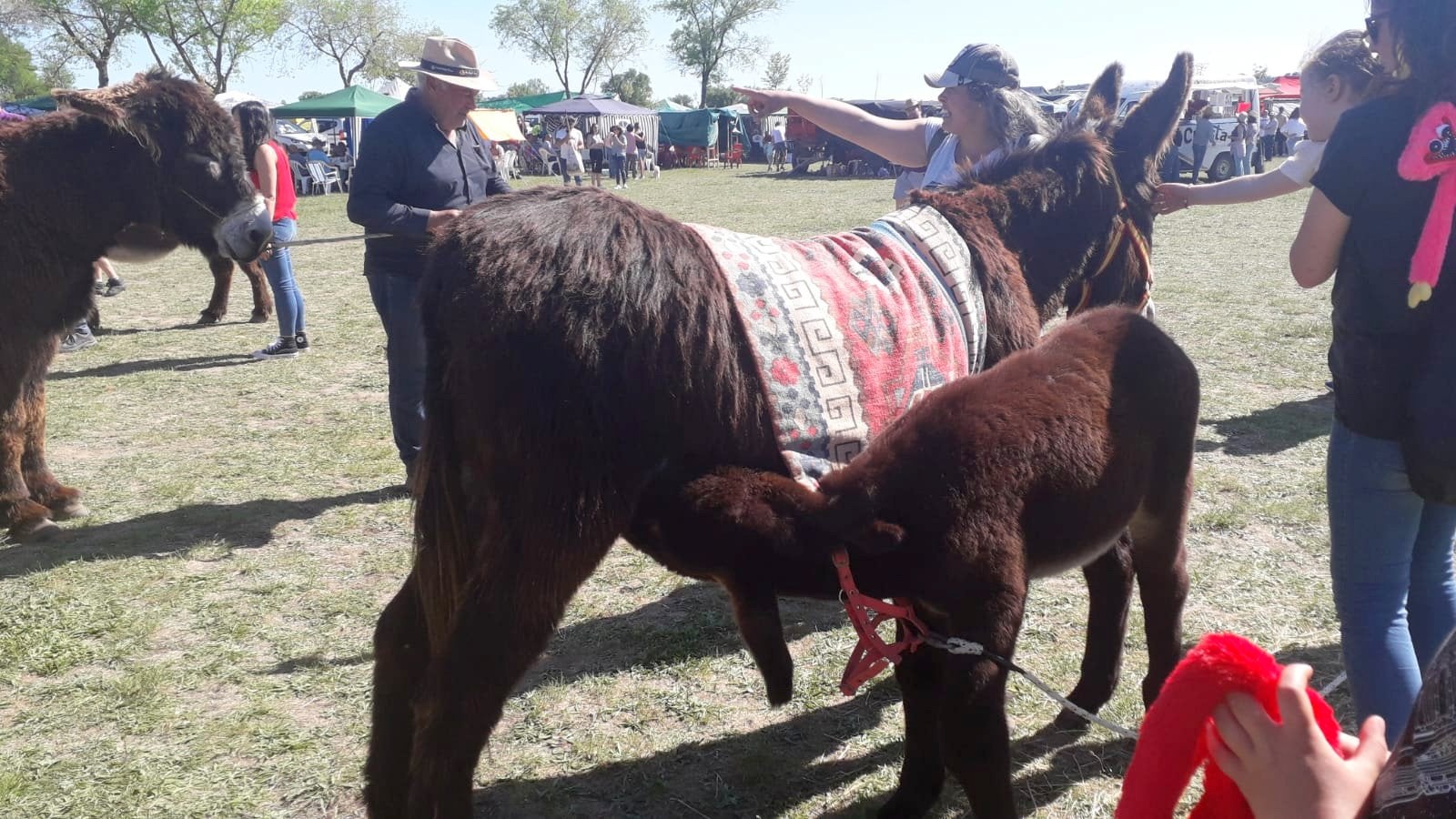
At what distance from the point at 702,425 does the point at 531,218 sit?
634 millimetres

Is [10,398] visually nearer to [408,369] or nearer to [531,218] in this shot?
[408,369]

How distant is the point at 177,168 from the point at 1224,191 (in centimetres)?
491

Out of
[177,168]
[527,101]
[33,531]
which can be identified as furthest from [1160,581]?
[527,101]

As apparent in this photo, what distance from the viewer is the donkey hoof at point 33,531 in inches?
181

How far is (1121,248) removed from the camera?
335 cm

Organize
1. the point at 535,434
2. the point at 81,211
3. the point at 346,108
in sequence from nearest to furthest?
the point at 535,434
the point at 81,211
the point at 346,108

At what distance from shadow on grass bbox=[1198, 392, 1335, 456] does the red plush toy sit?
4.97 metres

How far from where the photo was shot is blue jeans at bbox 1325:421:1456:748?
217 centimetres

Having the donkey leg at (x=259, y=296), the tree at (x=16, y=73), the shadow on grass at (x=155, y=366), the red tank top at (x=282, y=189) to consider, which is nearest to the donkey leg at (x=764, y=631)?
the red tank top at (x=282, y=189)

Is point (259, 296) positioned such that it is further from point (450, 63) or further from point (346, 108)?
point (346, 108)

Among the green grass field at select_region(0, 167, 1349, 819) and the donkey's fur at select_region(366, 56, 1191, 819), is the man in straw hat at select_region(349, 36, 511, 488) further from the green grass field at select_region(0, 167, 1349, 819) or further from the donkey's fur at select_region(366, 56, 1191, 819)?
the donkey's fur at select_region(366, 56, 1191, 819)

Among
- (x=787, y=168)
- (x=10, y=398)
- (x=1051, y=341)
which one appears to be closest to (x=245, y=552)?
(x=10, y=398)

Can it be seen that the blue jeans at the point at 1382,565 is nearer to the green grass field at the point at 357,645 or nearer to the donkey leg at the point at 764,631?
the green grass field at the point at 357,645

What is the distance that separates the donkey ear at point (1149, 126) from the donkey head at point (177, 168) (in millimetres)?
4313
